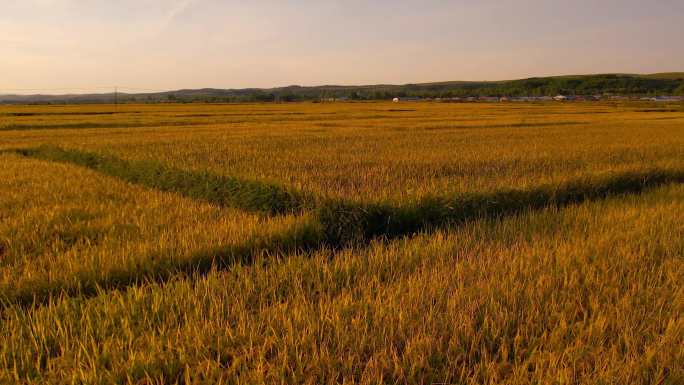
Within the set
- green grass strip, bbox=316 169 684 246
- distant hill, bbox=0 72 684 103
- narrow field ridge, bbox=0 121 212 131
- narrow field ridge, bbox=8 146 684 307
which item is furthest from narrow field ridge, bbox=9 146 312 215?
distant hill, bbox=0 72 684 103

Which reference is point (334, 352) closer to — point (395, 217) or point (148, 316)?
point (148, 316)

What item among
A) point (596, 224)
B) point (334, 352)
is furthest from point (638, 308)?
point (596, 224)

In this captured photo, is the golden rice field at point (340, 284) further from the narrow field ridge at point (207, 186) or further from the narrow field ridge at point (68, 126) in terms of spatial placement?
the narrow field ridge at point (68, 126)

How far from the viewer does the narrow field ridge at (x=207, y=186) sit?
610 centimetres

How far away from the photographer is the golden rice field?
7.04 ft

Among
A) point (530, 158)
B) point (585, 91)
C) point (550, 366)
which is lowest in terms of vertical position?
point (550, 366)

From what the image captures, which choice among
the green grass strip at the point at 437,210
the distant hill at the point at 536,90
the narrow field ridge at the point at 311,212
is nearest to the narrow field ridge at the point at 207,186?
the narrow field ridge at the point at 311,212

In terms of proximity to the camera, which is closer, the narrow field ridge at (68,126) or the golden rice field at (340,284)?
the golden rice field at (340,284)

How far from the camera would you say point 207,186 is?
294 inches

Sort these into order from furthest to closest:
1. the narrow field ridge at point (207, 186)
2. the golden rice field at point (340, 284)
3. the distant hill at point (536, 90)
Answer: the distant hill at point (536, 90)
the narrow field ridge at point (207, 186)
the golden rice field at point (340, 284)

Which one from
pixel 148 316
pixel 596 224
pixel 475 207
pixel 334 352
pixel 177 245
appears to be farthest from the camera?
pixel 475 207

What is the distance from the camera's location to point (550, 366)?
2.11 m

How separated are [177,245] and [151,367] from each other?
6.85 ft

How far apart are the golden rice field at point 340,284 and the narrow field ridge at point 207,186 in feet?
0.15
